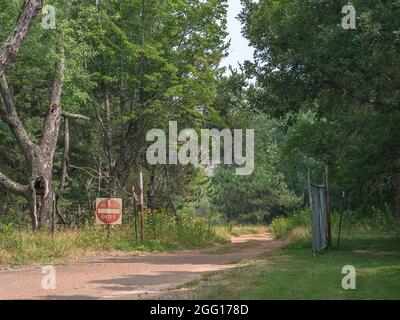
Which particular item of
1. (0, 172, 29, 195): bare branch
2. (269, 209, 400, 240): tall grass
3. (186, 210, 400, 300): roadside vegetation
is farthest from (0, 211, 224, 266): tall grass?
(186, 210, 400, 300): roadside vegetation

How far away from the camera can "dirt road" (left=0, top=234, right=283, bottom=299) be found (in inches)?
423

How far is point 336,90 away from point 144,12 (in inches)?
586

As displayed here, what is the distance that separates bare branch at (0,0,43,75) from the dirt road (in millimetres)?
6871

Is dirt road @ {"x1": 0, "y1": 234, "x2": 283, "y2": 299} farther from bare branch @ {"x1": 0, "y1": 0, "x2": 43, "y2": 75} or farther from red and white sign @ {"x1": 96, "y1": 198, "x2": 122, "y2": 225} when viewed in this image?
bare branch @ {"x1": 0, "y1": 0, "x2": 43, "y2": 75}

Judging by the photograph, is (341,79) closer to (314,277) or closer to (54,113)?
(314,277)

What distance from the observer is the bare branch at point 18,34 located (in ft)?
61.7

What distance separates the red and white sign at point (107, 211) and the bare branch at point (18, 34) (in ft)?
20.2

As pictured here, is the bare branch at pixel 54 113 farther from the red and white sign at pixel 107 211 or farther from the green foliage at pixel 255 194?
the green foliage at pixel 255 194

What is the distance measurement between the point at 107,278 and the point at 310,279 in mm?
4612

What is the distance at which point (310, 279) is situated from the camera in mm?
11594

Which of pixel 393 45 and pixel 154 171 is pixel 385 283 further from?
pixel 154 171
